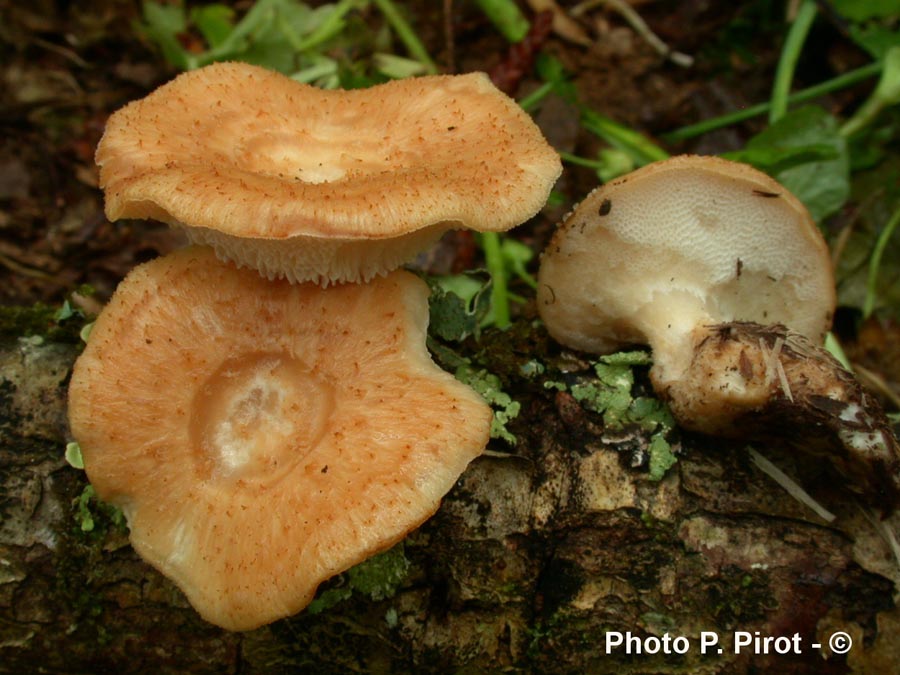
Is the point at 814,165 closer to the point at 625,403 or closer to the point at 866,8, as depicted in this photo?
the point at 866,8

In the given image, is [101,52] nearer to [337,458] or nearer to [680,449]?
[337,458]

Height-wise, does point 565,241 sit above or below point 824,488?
above

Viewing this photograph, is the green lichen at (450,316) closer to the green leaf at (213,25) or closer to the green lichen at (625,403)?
the green lichen at (625,403)

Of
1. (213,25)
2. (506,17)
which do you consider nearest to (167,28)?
(213,25)

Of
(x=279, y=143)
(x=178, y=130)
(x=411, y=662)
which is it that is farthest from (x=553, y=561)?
(x=178, y=130)

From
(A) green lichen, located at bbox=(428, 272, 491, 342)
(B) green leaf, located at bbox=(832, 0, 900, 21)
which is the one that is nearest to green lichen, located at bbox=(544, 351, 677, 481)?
(A) green lichen, located at bbox=(428, 272, 491, 342)
